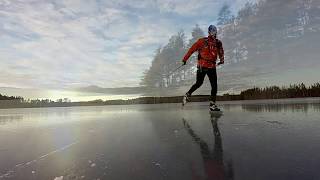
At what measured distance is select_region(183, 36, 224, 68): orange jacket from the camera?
34.1ft

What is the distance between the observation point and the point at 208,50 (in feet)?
34.2

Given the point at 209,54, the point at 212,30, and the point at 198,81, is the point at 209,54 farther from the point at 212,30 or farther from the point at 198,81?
the point at 198,81

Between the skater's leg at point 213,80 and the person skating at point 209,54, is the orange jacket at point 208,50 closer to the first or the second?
the person skating at point 209,54

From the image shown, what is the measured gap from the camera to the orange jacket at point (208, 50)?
10391mm

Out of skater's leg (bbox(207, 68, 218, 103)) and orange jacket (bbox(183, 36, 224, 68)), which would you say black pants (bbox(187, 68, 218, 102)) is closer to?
skater's leg (bbox(207, 68, 218, 103))

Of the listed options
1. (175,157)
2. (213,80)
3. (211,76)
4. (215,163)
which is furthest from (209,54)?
(215,163)

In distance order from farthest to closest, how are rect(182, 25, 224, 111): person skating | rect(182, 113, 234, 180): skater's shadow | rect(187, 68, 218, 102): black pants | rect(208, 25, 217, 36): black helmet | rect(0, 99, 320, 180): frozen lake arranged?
rect(187, 68, 218, 102): black pants
rect(182, 25, 224, 111): person skating
rect(208, 25, 217, 36): black helmet
rect(0, 99, 320, 180): frozen lake
rect(182, 113, 234, 180): skater's shadow

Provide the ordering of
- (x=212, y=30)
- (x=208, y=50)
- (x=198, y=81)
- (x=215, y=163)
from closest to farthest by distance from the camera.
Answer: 1. (x=215, y=163)
2. (x=212, y=30)
3. (x=208, y=50)
4. (x=198, y=81)

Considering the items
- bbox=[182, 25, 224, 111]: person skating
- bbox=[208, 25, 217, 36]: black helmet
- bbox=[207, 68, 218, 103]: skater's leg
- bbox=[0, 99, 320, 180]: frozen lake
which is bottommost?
bbox=[0, 99, 320, 180]: frozen lake

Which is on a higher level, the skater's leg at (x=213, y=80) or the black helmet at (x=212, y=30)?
the black helmet at (x=212, y=30)

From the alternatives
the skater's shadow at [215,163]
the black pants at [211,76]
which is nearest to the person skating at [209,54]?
the black pants at [211,76]

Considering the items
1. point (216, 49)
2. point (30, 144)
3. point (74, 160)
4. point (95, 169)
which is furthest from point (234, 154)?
point (216, 49)

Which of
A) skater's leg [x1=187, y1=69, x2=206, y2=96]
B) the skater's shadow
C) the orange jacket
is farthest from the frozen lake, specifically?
skater's leg [x1=187, y1=69, x2=206, y2=96]

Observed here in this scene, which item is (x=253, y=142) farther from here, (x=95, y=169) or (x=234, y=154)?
(x=95, y=169)
